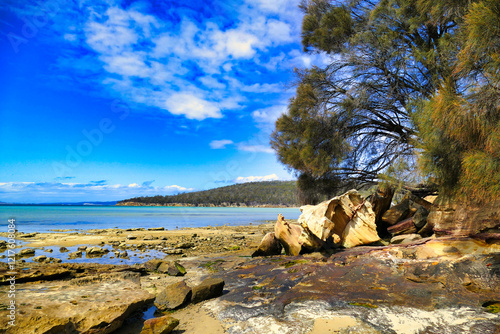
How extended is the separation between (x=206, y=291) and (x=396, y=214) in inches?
255

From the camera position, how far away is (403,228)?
8289mm

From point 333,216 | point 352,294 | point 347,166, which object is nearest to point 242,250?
point 333,216

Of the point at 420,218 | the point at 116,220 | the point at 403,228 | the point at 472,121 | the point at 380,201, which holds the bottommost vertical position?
the point at 116,220

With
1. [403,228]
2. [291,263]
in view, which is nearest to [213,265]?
[291,263]

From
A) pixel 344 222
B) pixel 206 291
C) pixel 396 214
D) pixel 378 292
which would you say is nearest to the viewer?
pixel 378 292

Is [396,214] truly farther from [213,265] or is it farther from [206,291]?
[206,291]

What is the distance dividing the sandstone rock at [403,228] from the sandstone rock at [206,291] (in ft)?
18.8

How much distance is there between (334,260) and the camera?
702 cm

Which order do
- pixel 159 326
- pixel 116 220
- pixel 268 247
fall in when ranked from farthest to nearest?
pixel 116 220
pixel 268 247
pixel 159 326

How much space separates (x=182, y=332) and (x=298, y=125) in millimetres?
9004

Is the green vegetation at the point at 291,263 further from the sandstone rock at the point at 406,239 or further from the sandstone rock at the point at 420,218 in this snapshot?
the sandstone rock at the point at 420,218

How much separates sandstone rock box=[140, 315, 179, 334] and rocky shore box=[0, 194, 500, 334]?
0.01 meters

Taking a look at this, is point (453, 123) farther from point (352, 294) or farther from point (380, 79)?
point (380, 79)

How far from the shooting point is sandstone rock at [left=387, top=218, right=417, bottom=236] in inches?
317
